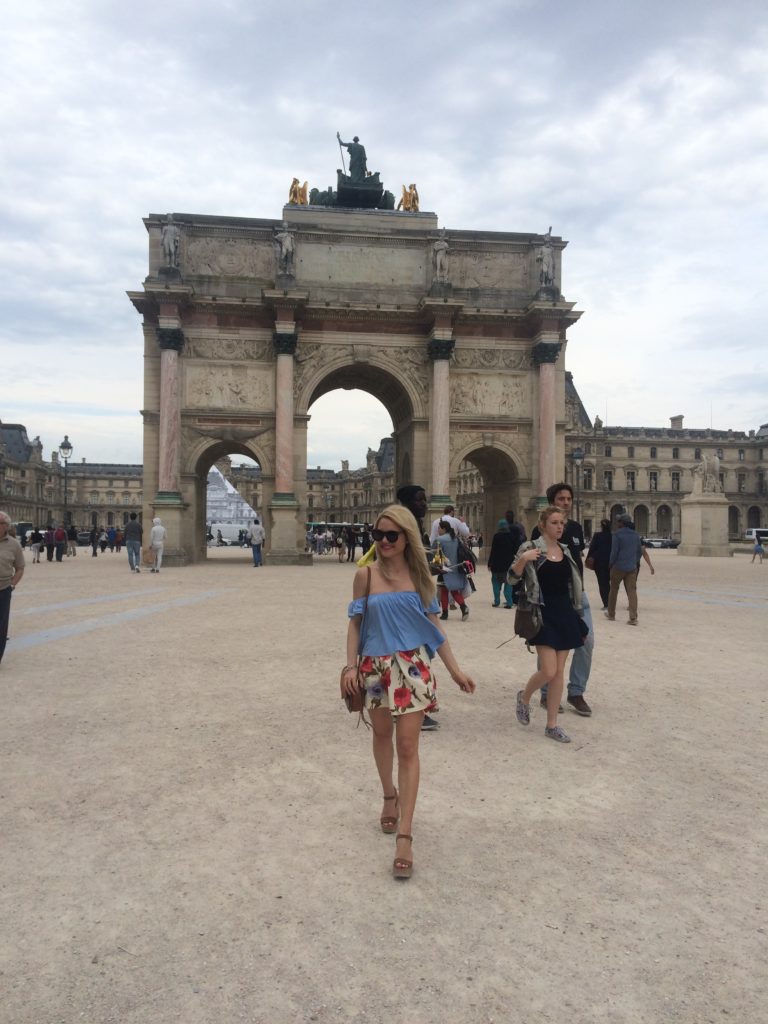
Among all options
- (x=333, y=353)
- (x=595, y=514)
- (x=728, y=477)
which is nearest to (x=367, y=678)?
(x=333, y=353)

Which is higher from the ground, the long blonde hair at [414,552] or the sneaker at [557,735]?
the long blonde hair at [414,552]

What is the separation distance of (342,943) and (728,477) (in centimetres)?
10660

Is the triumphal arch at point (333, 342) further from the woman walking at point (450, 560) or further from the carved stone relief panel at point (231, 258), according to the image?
the woman walking at point (450, 560)

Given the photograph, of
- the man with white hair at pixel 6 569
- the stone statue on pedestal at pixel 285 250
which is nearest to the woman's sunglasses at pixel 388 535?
the man with white hair at pixel 6 569

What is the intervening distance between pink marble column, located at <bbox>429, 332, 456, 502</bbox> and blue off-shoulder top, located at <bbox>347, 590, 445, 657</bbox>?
25210 millimetres

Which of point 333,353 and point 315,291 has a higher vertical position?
point 315,291

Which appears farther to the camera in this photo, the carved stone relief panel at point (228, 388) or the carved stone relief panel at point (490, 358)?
the carved stone relief panel at point (490, 358)

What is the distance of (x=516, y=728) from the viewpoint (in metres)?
6.16

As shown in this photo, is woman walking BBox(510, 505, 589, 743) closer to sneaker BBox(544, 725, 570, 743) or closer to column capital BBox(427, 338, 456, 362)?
sneaker BBox(544, 725, 570, 743)

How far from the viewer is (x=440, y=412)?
96.1 feet

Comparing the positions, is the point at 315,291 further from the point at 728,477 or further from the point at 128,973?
the point at 728,477

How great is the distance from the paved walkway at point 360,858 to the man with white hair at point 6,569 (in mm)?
627

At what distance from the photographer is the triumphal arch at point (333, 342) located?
1133 inches

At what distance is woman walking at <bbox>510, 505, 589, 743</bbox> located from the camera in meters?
5.86
